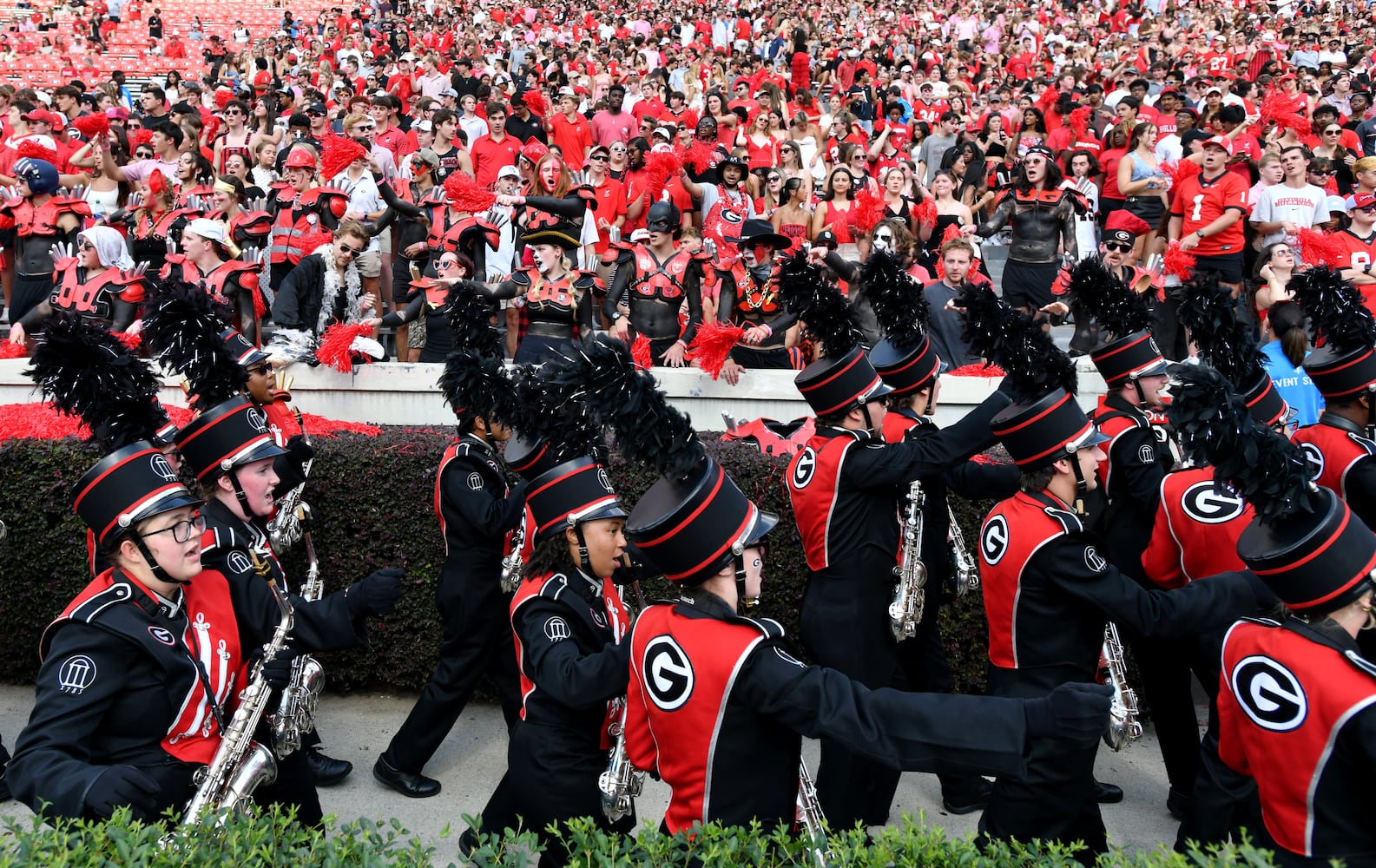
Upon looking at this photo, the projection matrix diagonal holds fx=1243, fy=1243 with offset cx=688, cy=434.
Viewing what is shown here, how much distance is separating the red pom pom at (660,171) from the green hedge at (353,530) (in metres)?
6.57

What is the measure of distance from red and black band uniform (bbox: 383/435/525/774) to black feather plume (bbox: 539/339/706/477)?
1.96m

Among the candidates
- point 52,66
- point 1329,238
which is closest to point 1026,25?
point 1329,238

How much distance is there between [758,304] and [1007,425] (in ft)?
18.7

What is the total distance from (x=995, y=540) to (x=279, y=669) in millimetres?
2578

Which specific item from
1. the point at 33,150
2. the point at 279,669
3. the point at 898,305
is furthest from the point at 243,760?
the point at 33,150

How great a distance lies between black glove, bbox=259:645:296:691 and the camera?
423cm

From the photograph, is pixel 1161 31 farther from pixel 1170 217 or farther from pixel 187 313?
pixel 187 313

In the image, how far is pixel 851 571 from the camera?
5164mm

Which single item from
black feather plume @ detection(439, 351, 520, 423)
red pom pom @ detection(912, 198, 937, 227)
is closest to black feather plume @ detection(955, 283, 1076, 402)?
black feather plume @ detection(439, 351, 520, 423)

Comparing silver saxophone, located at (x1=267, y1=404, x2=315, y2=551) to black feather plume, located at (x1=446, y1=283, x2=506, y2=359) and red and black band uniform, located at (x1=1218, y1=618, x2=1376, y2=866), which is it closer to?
black feather plume, located at (x1=446, y1=283, x2=506, y2=359)

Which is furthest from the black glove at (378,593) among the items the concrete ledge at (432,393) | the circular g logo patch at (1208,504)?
the concrete ledge at (432,393)

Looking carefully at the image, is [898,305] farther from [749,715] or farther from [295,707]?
[295,707]

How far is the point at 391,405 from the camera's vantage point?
10000 mm

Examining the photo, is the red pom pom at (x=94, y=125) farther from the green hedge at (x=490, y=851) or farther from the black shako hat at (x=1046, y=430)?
the green hedge at (x=490, y=851)
